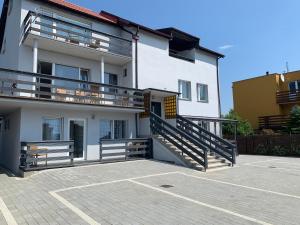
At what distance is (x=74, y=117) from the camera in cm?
1484

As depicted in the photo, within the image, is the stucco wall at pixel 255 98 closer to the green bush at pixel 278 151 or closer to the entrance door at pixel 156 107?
the green bush at pixel 278 151

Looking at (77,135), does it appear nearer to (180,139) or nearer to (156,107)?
(180,139)

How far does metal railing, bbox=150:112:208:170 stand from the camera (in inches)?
545

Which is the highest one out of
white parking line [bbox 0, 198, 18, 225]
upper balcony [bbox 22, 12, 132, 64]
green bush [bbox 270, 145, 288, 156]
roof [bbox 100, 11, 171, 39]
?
roof [bbox 100, 11, 171, 39]

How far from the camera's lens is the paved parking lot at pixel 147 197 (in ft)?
20.7

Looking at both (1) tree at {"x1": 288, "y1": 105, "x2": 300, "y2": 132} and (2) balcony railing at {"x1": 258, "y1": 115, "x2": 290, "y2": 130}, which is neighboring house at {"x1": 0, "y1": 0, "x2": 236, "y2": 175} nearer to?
(1) tree at {"x1": 288, "y1": 105, "x2": 300, "y2": 132}

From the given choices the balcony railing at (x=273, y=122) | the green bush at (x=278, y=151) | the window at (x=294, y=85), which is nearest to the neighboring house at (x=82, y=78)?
the green bush at (x=278, y=151)

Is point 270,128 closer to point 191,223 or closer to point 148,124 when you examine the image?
point 148,124

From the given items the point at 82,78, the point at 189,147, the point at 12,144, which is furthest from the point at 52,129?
the point at 189,147

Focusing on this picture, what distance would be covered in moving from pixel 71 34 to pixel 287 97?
26788mm

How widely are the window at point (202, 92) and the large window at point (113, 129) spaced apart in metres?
8.31

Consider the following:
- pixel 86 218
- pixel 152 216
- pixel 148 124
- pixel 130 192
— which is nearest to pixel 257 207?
pixel 152 216

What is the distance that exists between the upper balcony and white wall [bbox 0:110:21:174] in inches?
161

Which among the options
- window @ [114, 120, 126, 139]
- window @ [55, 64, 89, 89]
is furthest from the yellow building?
window @ [55, 64, 89, 89]
